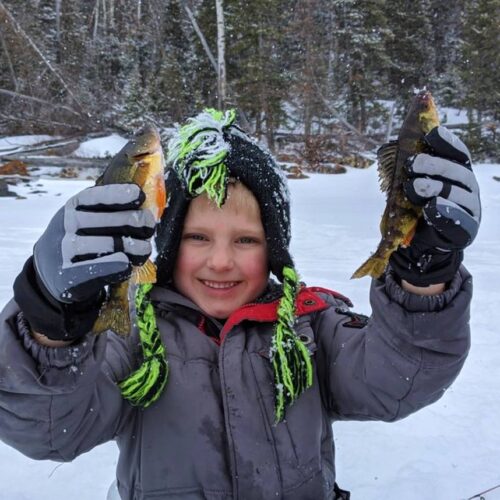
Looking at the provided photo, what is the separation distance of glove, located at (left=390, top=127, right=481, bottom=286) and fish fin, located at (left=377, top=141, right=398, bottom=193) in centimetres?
19

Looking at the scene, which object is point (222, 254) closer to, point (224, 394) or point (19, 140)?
point (224, 394)

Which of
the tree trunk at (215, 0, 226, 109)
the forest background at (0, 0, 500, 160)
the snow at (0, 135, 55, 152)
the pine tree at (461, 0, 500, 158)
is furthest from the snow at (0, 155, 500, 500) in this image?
the pine tree at (461, 0, 500, 158)

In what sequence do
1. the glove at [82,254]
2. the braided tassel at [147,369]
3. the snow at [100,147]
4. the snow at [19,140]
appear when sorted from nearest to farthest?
1. the glove at [82,254]
2. the braided tassel at [147,369]
3. the snow at [100,147]
4. the snow at [19,140]

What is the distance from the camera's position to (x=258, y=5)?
24.4m

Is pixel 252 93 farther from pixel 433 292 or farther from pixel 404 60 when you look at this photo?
pixel 433 292

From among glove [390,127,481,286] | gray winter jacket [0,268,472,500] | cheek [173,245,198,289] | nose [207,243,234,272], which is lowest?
gray winter jacket [0,268,472,500]

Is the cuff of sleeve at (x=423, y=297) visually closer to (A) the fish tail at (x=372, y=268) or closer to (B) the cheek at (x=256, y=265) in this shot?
(A) the fish tail at (x=372, y=268)

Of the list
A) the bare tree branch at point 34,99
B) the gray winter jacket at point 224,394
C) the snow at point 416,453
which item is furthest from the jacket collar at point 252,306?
the bare tree branch at point 34,99

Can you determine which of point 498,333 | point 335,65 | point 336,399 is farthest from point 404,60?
point 336,399

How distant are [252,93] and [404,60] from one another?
9.90m

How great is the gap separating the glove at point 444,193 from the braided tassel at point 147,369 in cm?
103

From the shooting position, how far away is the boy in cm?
166

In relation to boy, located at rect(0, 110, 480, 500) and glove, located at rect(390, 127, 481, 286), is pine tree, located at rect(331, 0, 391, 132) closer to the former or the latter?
boy, located at rect(0, 110, 480, 500)

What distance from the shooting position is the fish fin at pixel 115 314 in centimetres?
169
